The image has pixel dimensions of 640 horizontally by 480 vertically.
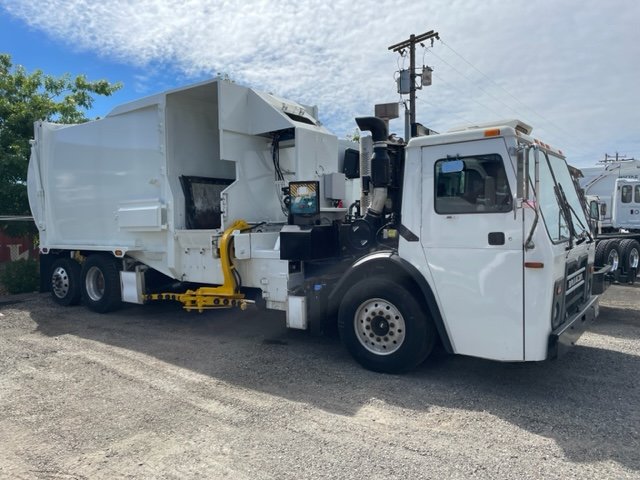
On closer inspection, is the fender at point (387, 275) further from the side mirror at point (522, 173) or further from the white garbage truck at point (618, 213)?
the white garbage truck at point (618, 213)

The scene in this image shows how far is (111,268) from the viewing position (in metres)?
8.26

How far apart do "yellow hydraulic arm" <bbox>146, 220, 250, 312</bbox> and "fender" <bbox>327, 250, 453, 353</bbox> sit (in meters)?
1.54

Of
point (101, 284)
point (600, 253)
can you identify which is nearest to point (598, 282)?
point (600, 253)

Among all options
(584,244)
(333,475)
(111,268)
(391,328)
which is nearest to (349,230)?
(391,328)

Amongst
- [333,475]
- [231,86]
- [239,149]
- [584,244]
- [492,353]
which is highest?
[231,86]

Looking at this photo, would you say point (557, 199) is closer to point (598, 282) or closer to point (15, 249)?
point (598, 282)

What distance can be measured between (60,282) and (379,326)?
6.97 m

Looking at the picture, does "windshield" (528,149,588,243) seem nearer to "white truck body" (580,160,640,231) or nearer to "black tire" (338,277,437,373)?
"black tire" (338,277,437,373)

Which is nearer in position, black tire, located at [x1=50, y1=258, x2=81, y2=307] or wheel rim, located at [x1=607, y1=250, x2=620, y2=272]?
black tire, located at [x1=50, y1=258, x2=81, y2=307]

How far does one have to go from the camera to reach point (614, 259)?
37.5 feet

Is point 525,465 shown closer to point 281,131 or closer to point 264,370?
point 264,370

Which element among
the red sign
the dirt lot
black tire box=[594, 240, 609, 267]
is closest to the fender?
the dirt lot

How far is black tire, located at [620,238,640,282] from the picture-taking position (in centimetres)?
1166

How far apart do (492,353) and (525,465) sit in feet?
4.09
